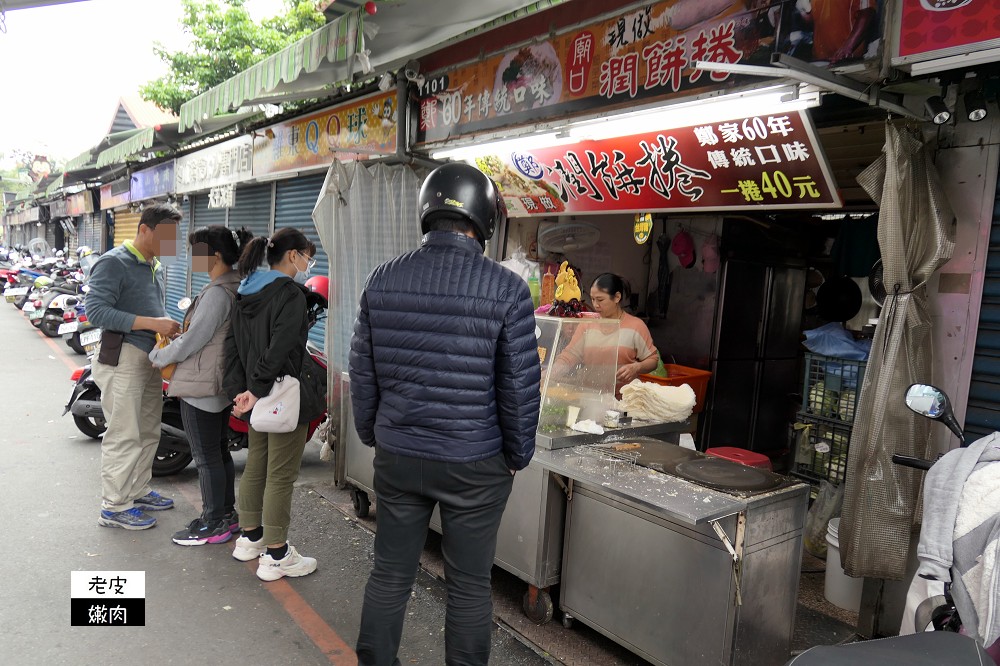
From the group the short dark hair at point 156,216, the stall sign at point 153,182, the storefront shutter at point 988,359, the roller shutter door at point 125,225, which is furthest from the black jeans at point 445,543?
the roller shutter door at point 125,225

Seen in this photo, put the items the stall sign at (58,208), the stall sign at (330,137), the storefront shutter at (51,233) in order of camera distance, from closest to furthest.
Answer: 1. the stall sign at (330,137)
2. the stall sign at (58,208)
3. the storefront shutter at (51,233)

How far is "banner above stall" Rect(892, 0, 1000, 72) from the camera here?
103 inches

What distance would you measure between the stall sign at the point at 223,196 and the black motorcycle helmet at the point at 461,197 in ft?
29.6

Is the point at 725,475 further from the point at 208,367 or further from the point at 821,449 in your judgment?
the point at 208,367

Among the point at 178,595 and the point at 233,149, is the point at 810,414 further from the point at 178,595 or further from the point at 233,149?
the point at 233,149

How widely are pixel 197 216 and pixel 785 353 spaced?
1134 centimetres

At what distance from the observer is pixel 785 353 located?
7.87 meters

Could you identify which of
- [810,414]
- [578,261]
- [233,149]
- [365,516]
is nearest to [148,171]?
[233,149]

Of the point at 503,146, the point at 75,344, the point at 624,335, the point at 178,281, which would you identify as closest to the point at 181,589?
the point at 624,335

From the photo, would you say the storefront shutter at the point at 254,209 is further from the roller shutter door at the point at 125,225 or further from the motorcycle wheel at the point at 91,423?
the roller shutter door at the point at 125,225

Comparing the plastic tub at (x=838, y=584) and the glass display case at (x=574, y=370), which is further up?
the glass display case at (x=574, y=370)

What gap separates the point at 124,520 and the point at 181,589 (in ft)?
3.64

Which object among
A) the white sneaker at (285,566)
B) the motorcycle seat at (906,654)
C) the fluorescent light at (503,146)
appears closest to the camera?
the motorcycle seat at (906,654)

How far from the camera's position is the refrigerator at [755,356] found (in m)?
7.09
